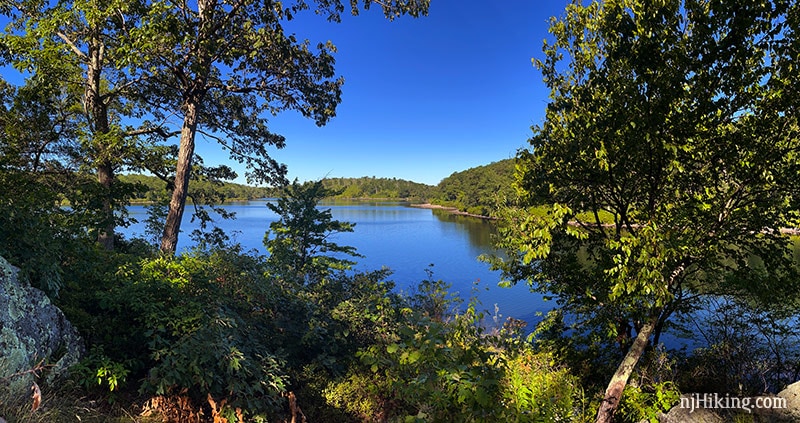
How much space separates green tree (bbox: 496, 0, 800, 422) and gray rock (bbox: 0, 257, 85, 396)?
5456mm

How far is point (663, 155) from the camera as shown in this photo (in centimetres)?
515

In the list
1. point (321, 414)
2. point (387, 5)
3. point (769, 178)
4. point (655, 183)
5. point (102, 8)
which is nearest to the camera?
point (769, 178)

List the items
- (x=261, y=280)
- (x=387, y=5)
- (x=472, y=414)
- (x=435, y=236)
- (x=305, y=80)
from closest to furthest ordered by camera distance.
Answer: (x=472, y=414) < (x=261, y=280) < (x=387, y=5) < (x=305, y=80) < (x=435, y=236)

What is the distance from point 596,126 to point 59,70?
10.7 meters

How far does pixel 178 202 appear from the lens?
8.98 metres

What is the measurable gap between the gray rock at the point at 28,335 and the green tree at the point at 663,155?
17.9 ft

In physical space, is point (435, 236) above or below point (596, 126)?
below

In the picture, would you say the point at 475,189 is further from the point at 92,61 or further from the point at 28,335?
the point at 28,335

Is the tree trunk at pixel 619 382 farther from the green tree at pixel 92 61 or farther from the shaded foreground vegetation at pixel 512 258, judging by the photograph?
the green tree at pixel 92 61

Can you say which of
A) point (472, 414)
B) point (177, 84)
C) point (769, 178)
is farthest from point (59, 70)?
point (769, 178)

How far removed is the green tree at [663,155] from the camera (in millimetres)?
4523

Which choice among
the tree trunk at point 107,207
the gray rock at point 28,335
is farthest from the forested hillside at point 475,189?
the gray rock at point 28,335

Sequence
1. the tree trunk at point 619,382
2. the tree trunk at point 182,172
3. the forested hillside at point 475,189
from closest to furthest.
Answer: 1. the tree trunk at point 619,382
2. the tree trunk at point 182,172
3. the forested hillside at point 475,189

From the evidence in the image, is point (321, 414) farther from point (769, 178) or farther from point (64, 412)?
point (769, 178)
